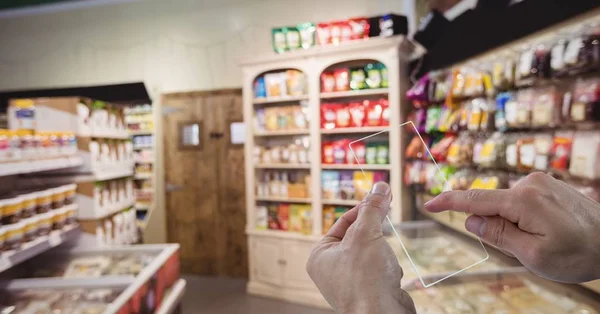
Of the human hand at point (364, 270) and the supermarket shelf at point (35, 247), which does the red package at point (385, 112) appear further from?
the human hand at point (364, 270)

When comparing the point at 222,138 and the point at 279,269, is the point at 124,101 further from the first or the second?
the point at 279,269

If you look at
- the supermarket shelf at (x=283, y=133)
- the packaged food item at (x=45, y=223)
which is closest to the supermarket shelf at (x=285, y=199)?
the supermarket shelf at (x=283, y=133)

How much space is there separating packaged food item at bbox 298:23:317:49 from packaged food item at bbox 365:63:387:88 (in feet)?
2.14

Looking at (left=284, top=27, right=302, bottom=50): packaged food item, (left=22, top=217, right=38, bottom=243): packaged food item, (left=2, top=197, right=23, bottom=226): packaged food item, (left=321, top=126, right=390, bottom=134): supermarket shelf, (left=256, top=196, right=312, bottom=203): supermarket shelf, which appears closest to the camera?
(left=2, top=197, right=23, bottom=226): packaged food item

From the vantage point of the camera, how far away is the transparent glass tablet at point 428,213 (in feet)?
7.14

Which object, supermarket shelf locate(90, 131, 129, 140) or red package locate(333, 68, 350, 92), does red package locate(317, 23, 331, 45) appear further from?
supermarket shelf locate(90, 131, 129, 140)

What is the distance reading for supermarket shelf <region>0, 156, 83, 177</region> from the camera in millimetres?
1875

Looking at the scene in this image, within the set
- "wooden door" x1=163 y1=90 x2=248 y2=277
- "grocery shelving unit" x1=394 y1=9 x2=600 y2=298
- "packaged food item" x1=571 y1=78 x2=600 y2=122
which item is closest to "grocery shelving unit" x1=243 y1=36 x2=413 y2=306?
"wooden door" x1=163 y1=90 x2=248 y2=277

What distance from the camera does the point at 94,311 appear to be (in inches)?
75.5

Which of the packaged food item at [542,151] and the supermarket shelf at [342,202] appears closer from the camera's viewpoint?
the packaged food item at [542,151]

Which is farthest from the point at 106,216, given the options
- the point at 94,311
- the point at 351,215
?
the point at 351,215

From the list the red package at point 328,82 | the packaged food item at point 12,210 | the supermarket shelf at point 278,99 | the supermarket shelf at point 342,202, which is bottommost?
the supermarket shelf at point 342,202

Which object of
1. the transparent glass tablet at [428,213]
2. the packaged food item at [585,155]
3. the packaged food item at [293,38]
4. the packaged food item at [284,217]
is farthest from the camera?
the packaged food item at [284,217]

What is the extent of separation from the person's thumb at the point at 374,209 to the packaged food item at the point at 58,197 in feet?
7.60
